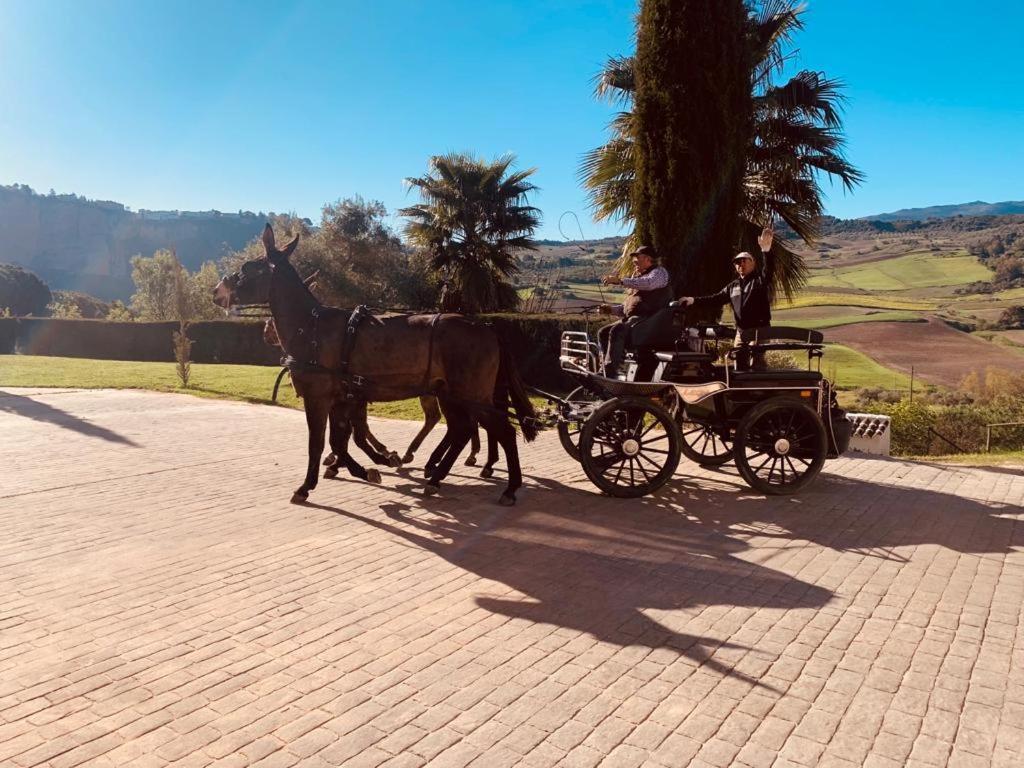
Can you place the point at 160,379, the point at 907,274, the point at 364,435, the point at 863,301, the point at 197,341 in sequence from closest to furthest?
the point at 364,435
the point at 160,379
the point at 197,341
the point at 863,301
the point at 907,274

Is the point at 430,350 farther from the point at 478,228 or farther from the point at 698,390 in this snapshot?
the point at 478,228

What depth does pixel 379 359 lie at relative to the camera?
6770 mm

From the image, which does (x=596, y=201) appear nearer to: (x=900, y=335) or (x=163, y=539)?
(x=163, y=539)

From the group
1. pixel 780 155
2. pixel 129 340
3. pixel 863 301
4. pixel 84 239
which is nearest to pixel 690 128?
pixel 780 155

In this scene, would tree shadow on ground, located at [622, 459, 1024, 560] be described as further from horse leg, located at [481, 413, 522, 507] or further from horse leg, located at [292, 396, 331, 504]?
horse leg, located at [292, 396, 331, 504]

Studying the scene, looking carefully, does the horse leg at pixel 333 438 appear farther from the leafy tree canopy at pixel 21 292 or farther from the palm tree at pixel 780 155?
the leafy tree canopy at pixel 21 292

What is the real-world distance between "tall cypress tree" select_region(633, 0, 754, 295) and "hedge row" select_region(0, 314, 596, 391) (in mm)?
5318

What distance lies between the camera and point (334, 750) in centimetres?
291

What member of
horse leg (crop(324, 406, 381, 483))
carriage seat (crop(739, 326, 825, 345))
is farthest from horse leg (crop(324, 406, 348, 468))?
carriage seat (crop(739, 326, 825, 345))

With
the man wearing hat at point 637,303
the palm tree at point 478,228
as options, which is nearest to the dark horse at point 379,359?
the man wearing hat at point 637,303

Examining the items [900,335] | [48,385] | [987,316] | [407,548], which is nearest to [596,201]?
[407,548]

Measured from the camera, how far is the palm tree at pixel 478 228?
75.6 ft

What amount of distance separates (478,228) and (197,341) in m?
13.0

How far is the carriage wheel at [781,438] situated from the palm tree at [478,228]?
54.4ft
